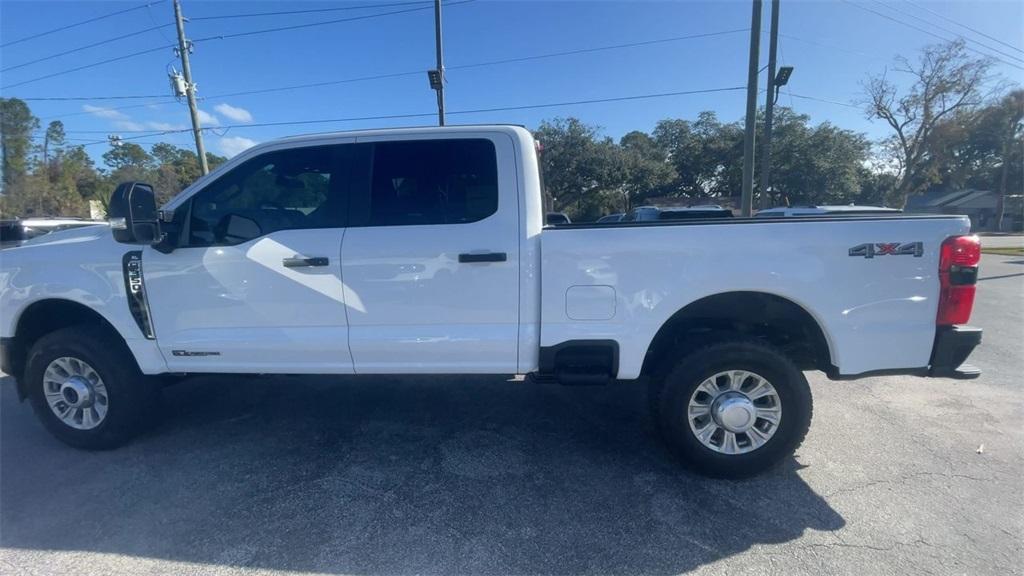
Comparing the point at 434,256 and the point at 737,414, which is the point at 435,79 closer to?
the point at 434,256

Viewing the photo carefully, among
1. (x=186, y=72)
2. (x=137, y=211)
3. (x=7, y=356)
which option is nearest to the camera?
(x=137, y=211)

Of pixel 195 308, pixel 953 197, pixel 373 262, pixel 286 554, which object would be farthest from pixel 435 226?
pixel 953 197

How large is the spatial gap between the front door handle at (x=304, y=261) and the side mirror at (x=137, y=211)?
768 mm

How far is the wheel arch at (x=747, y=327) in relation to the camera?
296cm

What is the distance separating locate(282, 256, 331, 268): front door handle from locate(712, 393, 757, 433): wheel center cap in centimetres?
257

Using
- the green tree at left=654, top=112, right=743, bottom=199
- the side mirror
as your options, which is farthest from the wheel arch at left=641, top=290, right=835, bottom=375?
the green tree at left=654, top=112, right=743, bottom=199

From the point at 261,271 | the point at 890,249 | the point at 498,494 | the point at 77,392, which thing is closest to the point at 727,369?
the point at 890,249

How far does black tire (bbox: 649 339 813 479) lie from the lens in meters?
2.90

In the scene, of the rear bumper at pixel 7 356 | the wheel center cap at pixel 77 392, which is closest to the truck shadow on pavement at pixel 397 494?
the wheel center cap at pixel 77 392

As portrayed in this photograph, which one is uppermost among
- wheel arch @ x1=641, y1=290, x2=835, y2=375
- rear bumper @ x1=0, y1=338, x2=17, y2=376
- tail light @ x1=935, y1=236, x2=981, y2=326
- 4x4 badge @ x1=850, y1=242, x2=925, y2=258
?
4x4 badge @ x1=850, y1=242, x2=925, y2=258

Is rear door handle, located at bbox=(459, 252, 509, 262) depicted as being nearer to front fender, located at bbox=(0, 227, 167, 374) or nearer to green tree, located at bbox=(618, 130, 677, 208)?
front fender, located at bbox=(0, 227, 167, 374)

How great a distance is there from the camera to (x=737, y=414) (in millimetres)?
2924

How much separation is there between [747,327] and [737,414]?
598 mm

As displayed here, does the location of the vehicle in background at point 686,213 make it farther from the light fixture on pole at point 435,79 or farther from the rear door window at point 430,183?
the light fixture on pole at point 435,79
